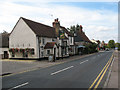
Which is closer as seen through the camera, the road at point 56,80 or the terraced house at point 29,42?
the road at point 56,80

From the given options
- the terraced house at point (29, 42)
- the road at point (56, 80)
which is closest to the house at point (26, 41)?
the terraced house at point (29, 42)

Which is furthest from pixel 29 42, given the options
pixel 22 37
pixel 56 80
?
pixel 56 80

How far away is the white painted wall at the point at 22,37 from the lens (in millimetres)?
28278

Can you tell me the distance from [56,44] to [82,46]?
2174 centimetres

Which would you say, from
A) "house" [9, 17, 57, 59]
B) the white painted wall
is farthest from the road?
the white painted wall

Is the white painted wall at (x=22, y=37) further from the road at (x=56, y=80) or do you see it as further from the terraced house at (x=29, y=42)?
the road at (x=56, y=80)

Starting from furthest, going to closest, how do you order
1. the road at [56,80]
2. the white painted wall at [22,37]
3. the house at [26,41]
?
the white painted wall at [22,37]
the house at [26,41]
the road at [56,80]

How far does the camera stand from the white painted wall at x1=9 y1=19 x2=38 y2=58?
92.8 ft

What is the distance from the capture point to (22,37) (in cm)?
2959

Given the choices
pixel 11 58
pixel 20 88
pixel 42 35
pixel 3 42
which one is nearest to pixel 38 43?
pixel 42 35

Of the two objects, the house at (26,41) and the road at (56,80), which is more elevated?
the house at (26,41)

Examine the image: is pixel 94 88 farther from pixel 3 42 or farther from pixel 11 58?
pixel 3 42

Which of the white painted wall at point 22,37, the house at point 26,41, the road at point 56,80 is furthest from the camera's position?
the white painted wall at point 22,37

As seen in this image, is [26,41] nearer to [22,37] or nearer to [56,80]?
[22,37]
